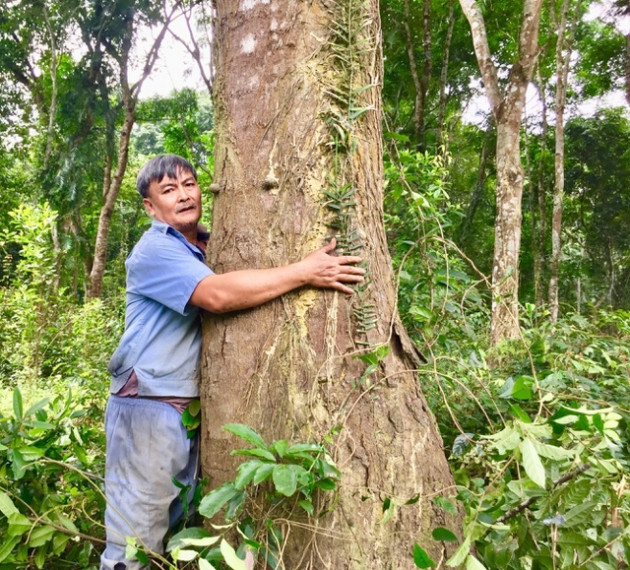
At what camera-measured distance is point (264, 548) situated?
144 centimetres

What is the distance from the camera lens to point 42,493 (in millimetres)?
2023

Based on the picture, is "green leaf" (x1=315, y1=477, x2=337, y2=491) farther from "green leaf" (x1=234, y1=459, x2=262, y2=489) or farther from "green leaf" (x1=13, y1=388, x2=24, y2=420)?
"green leaf" (x1=13, y1=388, x2=24, y2=420)

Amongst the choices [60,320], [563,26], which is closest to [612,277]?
[563,26]

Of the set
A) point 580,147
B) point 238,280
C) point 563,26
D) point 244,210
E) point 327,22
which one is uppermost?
point 563,26

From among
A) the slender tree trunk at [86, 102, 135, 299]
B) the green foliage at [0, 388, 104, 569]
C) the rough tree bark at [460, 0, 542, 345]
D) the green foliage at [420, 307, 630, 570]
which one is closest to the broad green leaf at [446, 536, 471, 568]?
the green foliage at [420, 307, 630, 570]

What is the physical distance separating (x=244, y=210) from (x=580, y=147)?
14.8 meters

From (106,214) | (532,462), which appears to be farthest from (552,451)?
(106,214)

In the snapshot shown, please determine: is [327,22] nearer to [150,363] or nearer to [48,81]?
[150,363]

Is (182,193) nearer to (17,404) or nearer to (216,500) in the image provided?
(17,404)

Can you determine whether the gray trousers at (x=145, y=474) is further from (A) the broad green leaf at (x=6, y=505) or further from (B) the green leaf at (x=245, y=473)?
(B) the green leaf at (x=245, y=473)

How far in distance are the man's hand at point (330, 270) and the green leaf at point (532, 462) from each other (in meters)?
0.69

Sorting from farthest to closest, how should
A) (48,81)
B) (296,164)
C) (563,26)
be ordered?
(48,81) → (563,26) → (296,164)

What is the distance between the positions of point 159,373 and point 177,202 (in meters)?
0.71

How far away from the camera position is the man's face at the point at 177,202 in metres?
2.10
